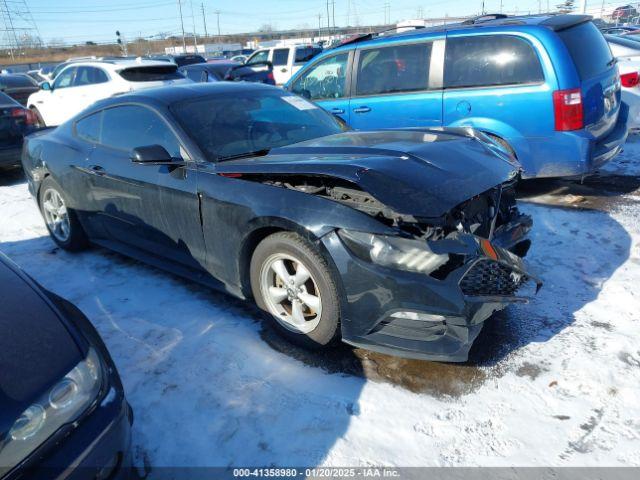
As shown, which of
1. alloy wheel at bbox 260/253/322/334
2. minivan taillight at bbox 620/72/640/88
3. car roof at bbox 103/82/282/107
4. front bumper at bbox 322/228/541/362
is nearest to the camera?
front bumper at bbox 322/228/541/362

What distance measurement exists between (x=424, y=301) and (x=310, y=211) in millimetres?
756

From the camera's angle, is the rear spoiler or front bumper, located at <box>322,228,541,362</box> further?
the rear spoiler

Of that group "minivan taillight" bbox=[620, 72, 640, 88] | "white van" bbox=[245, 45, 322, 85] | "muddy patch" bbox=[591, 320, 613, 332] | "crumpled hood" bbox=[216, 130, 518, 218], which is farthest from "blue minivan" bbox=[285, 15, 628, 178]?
"white van" bbox=[245, 45, 322, 85]

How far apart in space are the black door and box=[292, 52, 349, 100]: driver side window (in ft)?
9.75

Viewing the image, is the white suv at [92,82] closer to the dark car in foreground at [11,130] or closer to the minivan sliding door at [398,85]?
the dark car in foreground at [11,130]

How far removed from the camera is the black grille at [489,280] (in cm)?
252

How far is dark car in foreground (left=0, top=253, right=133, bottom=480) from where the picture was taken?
5.21ft

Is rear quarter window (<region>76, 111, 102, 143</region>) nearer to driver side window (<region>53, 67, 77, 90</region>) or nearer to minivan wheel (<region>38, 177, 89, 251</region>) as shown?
minivan wheel (<region>38, 177, 89, 251</region>)

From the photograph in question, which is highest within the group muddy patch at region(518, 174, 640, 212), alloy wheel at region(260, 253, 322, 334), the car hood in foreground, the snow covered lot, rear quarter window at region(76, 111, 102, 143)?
rear quarter window at region(76, 111, 102, 143)

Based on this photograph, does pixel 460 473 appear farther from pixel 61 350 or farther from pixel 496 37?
pixel 496 37

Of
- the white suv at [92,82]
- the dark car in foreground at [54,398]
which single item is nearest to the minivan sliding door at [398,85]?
the dark car in foreground at [54,398]

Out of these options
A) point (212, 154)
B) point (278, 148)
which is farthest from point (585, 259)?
point (212, 154)

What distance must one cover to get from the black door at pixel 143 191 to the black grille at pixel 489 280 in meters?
1.76

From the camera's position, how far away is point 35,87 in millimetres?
15094
